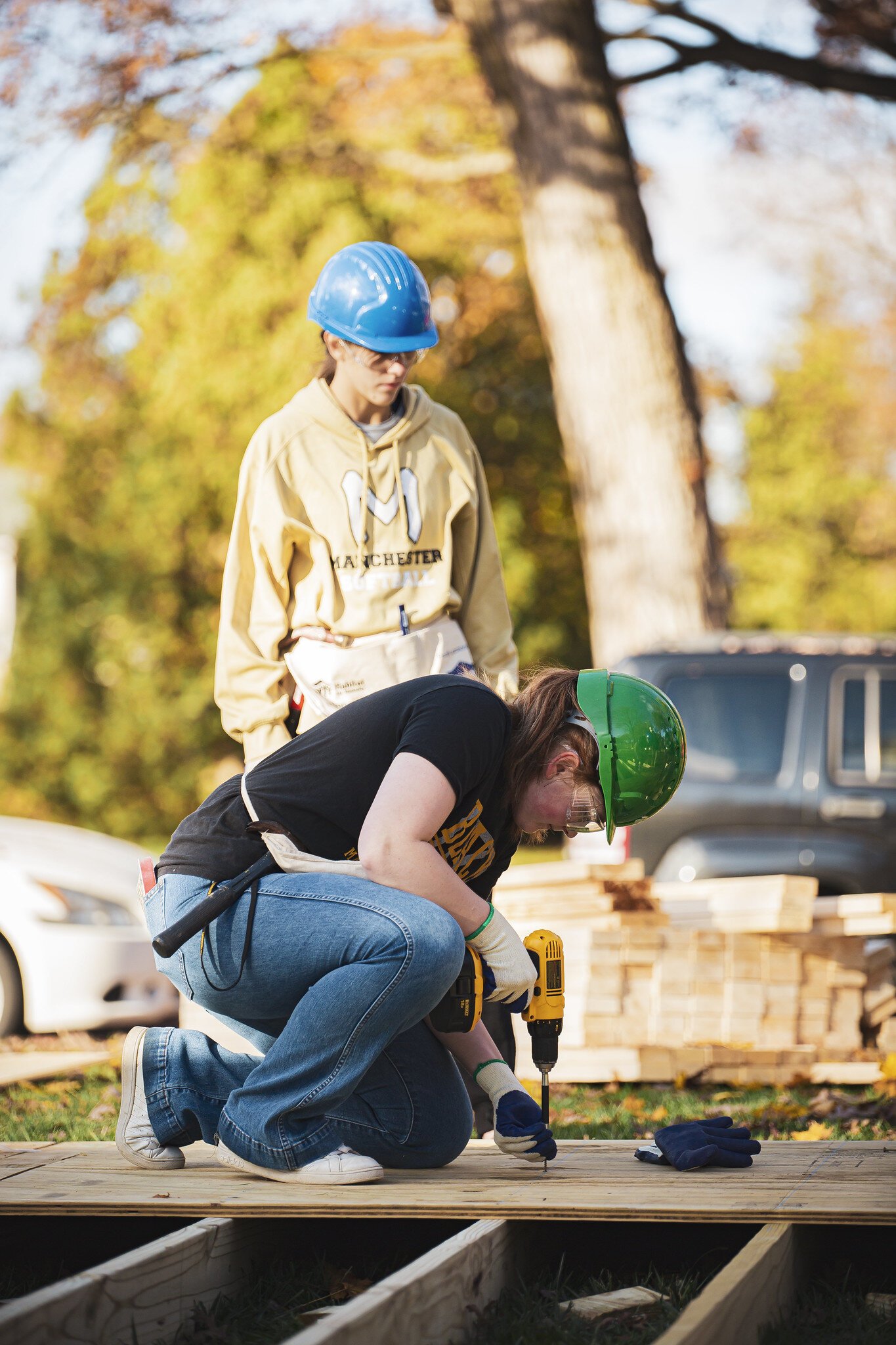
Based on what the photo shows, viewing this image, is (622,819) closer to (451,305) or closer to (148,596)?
(451,305)

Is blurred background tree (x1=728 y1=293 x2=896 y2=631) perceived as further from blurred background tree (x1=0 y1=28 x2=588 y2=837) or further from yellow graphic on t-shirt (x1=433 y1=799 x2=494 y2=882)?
yellow graphic on t-shirt (x1=433 y1=799 x2=494 y2=882)

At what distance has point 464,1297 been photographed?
278 centimetres

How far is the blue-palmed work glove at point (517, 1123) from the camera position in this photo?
3.55 m

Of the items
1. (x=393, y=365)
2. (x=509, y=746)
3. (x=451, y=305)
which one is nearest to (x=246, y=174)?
(x=451, y=305)

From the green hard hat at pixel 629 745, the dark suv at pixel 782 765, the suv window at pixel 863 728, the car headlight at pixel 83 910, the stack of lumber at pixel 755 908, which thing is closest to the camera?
the green hard hat at pixel 629 745

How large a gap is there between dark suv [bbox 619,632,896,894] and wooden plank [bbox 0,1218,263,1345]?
4912mm

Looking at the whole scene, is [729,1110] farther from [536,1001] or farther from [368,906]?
[368,906]

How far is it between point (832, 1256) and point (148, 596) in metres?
21.2

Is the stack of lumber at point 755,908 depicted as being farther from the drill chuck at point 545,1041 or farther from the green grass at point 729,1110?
the drill chuck at point 545,1041

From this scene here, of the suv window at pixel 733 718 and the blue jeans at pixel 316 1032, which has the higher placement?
the suv window at pixel 733 718

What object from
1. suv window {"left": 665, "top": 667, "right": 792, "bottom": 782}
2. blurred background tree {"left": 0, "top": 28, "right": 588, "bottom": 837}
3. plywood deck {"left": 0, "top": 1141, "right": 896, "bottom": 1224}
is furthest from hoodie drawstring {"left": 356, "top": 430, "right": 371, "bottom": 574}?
blurred background tree {"left": 0, "top": 28, "right": 588, "bottom": 837}

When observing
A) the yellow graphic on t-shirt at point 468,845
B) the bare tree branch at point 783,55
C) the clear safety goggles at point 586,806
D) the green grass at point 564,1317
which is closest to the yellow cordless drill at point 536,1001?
the yellow graphic on t-shirt at point 468,845

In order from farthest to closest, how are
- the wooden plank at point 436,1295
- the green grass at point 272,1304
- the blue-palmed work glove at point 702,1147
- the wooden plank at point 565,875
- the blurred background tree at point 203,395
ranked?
the blurred background tree at point 203,395 < the wooden plank at point 565,875 < the blue-palmed work glove at point 702,1147 < the green grass at point 272,1304 < the wooden plank at point 436,1295

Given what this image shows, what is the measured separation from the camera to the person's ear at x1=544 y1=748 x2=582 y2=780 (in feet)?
11.0
